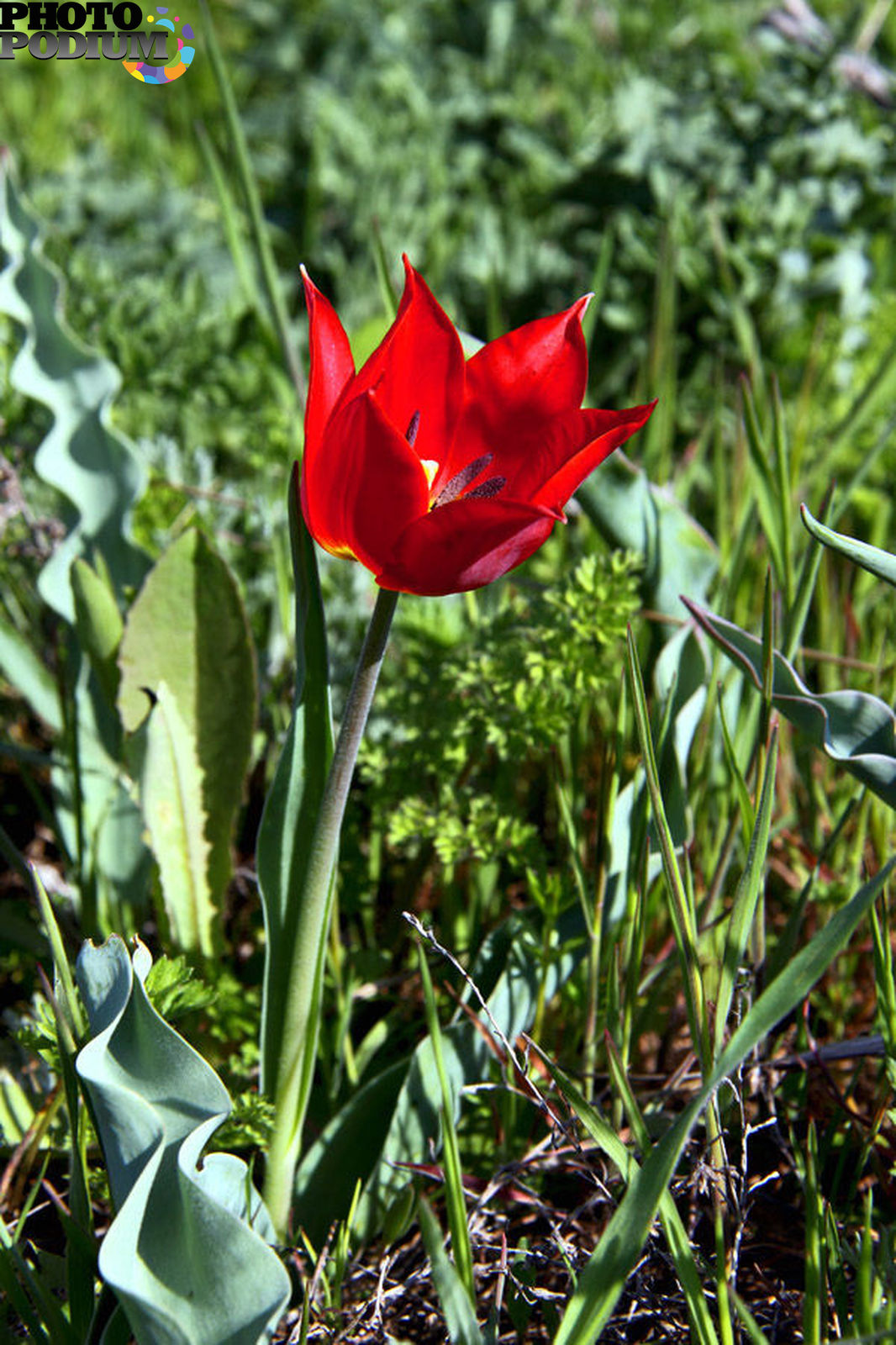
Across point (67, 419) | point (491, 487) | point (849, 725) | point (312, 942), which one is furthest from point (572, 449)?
point (67, 419)

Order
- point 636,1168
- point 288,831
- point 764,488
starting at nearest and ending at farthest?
1. point 636,1168
2. point 288,831
3. point 764,488

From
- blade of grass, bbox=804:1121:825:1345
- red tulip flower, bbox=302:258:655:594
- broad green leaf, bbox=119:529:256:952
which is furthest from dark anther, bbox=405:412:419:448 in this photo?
blade of grass, bbox=804:1121:825:1345

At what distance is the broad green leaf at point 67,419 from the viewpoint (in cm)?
144

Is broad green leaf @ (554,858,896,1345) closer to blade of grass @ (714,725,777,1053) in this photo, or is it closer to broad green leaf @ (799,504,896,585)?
blade of grass @ (714,725,777,1053)

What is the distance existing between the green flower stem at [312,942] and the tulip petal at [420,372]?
0.51 feet

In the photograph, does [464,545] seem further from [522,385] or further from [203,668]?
[203,668]

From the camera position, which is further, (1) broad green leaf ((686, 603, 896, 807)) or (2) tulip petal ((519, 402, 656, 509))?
(1) broad green leaf ((686, 603, 896, 807))

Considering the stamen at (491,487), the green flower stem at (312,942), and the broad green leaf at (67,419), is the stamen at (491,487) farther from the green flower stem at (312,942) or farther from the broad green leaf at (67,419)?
the broad green leaf at (67,419)

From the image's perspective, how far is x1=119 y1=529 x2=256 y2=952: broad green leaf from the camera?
4.21ft

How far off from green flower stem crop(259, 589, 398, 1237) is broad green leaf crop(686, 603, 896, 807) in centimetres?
30

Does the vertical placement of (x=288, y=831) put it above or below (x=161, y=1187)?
above

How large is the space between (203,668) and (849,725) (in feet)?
2.23

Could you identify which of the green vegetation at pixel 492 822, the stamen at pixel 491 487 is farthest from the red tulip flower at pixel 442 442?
the green vegetation at pixel 492 822

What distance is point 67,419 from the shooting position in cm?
150
